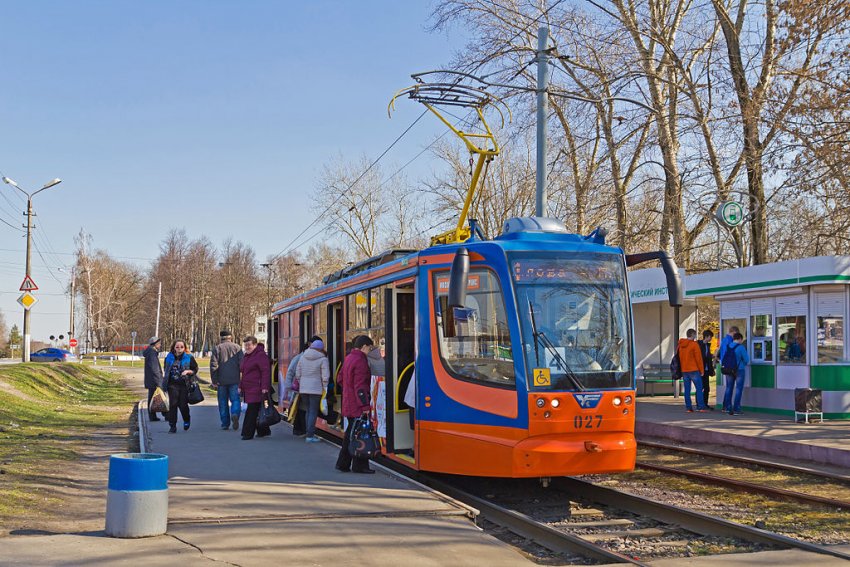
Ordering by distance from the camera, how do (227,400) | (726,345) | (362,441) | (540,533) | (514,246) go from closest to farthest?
(540,533)
(514,246)
(362,441)
(227,400)
(726,345)

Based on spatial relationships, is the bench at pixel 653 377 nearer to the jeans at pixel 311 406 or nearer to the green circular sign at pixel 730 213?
the green circular sign at pixel 730 213

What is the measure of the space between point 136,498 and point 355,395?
4.33 m

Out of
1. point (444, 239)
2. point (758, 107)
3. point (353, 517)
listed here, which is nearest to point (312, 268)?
point (758, 107)

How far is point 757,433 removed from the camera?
16.2 meters

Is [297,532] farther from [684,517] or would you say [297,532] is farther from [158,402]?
[158,402]

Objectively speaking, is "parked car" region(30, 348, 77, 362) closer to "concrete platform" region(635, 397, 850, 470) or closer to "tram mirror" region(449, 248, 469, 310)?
"concrete platform" region(635, 397, 850, 470)

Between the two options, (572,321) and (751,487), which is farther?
(751,487)

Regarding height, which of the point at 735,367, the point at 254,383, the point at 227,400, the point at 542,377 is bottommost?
the point at 227,400

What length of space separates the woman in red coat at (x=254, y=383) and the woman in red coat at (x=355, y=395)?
3298 mm

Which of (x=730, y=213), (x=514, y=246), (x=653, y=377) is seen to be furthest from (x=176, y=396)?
(x=653, y=377)

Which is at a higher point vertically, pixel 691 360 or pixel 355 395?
pixel 691 360

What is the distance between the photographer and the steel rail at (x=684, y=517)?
7.94m

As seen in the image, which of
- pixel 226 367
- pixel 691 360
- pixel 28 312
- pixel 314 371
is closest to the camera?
pixel 314 371

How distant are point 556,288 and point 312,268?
214ft
